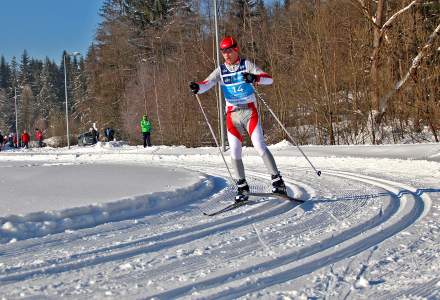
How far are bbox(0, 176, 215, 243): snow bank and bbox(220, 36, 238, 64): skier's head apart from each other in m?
2.18

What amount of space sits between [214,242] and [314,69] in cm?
1884

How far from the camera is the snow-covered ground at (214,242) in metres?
3.00

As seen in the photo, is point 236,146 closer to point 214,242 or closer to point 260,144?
point 260,144

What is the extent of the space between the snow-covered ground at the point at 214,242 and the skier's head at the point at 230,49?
2.06m

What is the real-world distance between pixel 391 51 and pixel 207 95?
12204 millimetres

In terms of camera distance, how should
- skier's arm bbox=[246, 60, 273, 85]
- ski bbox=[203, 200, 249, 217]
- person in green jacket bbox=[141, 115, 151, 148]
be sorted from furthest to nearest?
person in green jacket bbox=[141, 115, 151, 148], skier's arm bbox=[246, 60, 273, 85], ski bbox=[203, 200, 249, 217]

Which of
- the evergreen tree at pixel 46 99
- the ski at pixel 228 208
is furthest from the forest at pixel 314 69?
the evergreen tree at pixel 46 99

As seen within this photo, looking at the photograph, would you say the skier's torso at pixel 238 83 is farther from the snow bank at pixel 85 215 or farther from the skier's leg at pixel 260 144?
the snow bank at pixel 85 215

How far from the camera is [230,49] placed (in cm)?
617

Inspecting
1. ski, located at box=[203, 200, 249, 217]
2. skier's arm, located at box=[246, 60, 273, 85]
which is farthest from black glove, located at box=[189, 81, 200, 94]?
ski, located at box=[203, 200, 249, 217]

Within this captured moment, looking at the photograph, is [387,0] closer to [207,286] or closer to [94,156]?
[94,156]

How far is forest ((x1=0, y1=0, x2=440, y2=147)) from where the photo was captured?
19844 millimetres

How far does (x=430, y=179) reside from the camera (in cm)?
839

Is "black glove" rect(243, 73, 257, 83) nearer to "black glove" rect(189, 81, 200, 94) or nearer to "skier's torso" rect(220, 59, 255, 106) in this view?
"skier's torso" rect(220, 59, 255, 106)
